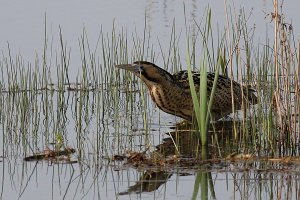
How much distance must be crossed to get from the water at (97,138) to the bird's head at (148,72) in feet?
1.20

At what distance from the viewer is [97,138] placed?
25.9 ft

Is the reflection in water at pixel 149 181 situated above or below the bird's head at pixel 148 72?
below

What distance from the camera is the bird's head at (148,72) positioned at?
9109mm

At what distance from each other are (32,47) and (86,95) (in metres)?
2.01

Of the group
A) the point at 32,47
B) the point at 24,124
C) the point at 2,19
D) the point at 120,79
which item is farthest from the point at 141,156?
the point at 2,19

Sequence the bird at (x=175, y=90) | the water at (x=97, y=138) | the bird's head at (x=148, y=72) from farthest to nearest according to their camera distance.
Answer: the bird at (x=175, y=90)
the bird's head at (x=148, y=72)
the water at (x=97, y=138)

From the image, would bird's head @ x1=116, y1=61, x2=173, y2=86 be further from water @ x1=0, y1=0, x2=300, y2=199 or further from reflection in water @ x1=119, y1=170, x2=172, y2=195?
reflection in water @ x1=119, y1=170, x2=172, y2=195

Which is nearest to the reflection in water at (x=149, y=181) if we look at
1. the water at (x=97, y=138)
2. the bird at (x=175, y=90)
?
the water at (x=97, y=138)

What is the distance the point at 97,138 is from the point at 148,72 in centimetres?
152

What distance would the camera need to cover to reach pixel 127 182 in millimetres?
6762

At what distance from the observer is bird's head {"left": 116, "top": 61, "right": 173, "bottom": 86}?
9.11 m

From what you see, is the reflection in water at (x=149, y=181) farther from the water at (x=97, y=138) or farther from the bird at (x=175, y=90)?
the bird at (x=175, y=90)

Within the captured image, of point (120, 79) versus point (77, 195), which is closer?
point (77, 195)

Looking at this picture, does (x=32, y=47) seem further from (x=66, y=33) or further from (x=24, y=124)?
(x=24, y=124)
